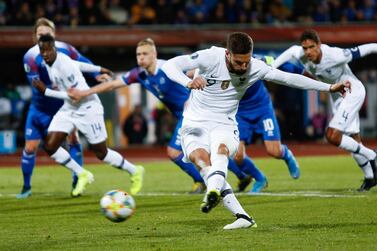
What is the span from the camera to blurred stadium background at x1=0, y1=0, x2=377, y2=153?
28.8 metres

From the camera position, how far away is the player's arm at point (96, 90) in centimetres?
1463

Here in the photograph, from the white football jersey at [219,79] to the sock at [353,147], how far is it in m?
4.08

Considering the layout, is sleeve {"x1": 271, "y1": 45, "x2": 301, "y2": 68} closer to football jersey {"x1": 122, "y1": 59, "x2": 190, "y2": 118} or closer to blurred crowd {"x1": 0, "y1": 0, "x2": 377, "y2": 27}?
football jersey {"x1": 122, "y1": 59, "x2": 190, "y2": 118}

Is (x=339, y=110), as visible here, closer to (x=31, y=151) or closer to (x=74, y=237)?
(x=31, y=151)

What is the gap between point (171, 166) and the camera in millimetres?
23109

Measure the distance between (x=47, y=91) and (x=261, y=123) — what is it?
3.22 metres

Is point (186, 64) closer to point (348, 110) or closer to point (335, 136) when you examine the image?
point (335, 136)

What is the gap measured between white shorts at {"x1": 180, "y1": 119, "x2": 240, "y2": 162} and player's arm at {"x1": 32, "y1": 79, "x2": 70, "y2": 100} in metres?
4.31

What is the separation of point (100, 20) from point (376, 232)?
2022 cm

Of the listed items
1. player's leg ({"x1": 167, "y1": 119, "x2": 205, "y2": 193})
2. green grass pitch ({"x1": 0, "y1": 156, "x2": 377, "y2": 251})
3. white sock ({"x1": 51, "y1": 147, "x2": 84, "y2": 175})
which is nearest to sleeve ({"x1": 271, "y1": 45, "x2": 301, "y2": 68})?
player's leg ({"x1": 167, "y1": 119, "x2": 205, "y2": 193})

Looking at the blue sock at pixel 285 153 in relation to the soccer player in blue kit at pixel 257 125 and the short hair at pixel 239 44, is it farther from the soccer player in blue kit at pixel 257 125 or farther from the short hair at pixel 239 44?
the short hair at pixel 239 44

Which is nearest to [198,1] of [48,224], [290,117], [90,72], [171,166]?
[290,117]

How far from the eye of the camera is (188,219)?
11.6m

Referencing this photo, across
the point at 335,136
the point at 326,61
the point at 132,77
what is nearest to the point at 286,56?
the point at 326,61
